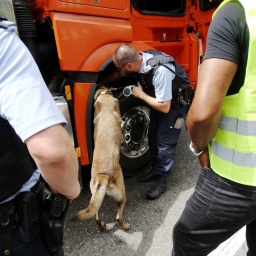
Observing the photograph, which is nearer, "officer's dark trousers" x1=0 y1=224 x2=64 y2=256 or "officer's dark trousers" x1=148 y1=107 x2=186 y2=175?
"officer's dark trousers" x1=0 y1=224 x2=64 y2=256

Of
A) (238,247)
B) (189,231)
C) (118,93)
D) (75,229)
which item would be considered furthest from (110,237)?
(118,93)

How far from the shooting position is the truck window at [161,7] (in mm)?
3274

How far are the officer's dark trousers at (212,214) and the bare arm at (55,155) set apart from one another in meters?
0.65

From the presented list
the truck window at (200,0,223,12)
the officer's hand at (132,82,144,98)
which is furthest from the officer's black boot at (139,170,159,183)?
the truck window at (200,0,223,12)

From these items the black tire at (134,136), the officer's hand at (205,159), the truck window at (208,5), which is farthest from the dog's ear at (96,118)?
the truck window at (208,5)

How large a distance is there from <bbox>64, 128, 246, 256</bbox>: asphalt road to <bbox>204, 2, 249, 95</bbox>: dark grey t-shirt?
174 centimetres

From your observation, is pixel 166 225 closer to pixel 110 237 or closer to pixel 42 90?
pixel 110 237

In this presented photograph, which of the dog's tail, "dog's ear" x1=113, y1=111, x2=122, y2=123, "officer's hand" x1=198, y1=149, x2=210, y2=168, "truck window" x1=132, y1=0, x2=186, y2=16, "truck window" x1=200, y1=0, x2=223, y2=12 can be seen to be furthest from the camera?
"truck window" x1=200, y1=0, x2=223, y2=12

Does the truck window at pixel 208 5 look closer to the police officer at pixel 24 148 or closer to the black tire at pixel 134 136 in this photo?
the black tire at pixel 134 136

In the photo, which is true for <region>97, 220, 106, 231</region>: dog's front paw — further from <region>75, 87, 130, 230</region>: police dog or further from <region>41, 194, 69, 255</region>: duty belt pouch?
<region>41, 194, 69, 255</region>: duty belt pouch

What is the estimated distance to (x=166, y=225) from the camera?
2607mm

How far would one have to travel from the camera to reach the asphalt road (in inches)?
92.7

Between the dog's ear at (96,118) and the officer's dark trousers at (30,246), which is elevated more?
the officer's dark trousers at (30,246)

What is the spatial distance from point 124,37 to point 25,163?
1997mm
